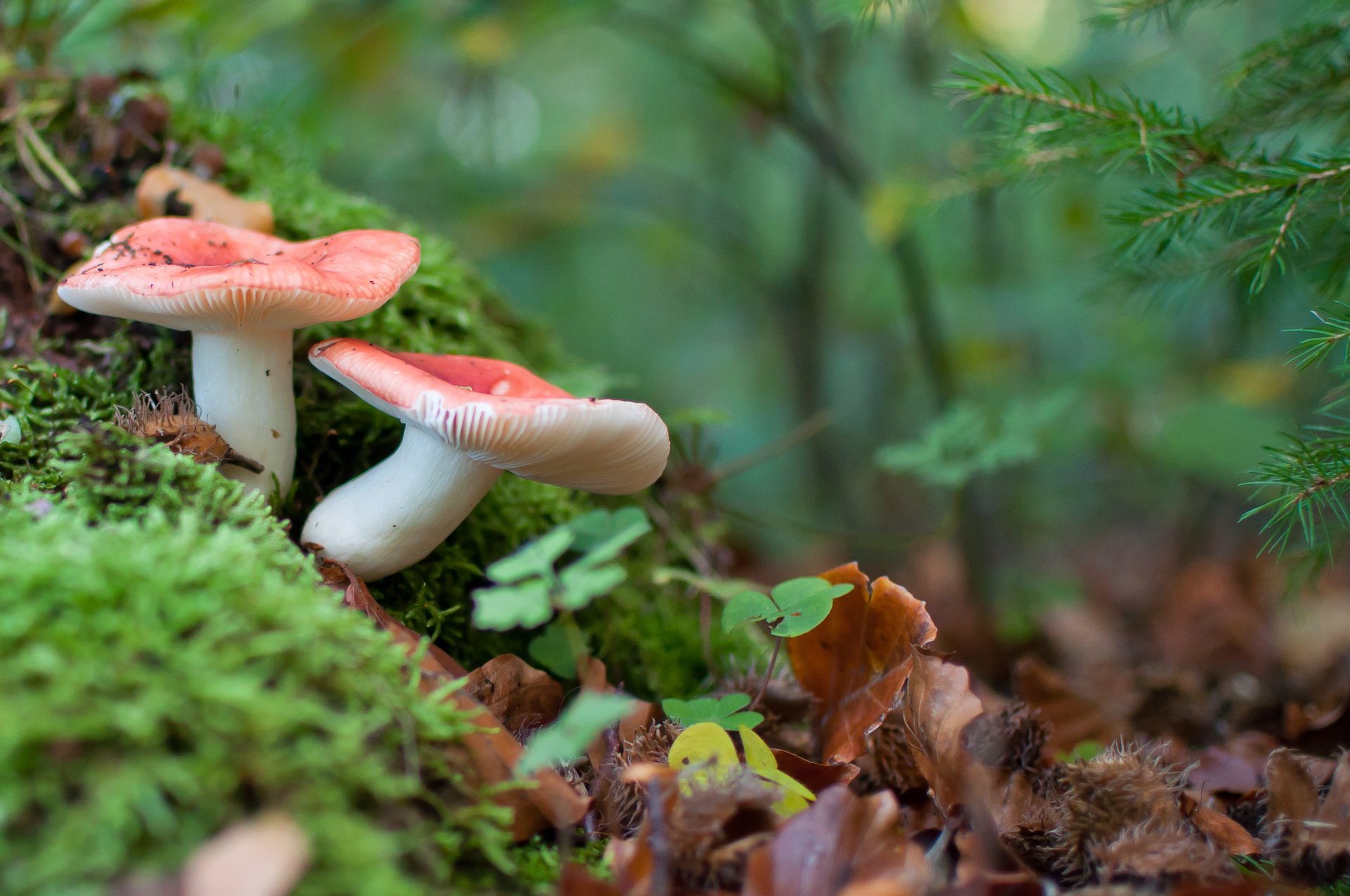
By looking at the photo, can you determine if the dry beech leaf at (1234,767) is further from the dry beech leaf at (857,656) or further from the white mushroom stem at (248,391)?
the white mushroom stem at (248,391)

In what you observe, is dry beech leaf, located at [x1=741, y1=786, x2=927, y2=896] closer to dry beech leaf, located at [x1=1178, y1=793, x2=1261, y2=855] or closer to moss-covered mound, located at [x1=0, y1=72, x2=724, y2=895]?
moss-covered mound, located at [x1=0, y1=72, x2=724, y2=895]

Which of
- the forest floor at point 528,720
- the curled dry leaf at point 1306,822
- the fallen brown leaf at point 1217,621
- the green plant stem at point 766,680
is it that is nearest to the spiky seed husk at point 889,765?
the forest floor at point 528,720

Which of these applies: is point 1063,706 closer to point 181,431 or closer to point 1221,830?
point 1221,830

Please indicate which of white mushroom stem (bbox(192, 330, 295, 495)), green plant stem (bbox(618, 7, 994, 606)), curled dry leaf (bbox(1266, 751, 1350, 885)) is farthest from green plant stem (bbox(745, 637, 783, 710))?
green plant stem (bbox(618, 7, 994, 606))

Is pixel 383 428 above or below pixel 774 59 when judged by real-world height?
below

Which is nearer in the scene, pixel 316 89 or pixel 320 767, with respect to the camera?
pixel 320 767

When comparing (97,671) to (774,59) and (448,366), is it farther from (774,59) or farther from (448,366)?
(774,59)

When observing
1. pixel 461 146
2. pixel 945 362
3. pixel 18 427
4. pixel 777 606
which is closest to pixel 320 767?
pixel 777 606

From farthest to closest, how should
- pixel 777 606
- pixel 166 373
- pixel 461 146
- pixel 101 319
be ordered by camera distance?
pixel 461 146, pixel 101 319, pixel 166 373, pixel 777 606
